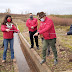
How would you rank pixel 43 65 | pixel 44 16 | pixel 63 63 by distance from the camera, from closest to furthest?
pixel 44 16
pixel 43 65
pixel 63 63

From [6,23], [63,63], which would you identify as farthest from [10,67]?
[63,63]

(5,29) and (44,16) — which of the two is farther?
(5,29)

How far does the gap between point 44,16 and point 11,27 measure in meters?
1.56

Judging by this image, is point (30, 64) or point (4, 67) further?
point (30, 64)

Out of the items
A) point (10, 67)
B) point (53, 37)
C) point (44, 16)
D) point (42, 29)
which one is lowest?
point (10, 67)

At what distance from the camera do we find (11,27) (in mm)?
4918

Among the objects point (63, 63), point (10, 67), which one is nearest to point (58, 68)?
point (63, 63)

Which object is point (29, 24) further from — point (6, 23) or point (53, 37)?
point (53, 37)

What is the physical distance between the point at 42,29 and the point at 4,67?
7.59 ft

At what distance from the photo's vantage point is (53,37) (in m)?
4.27

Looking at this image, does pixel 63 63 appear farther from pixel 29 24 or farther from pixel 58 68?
pixel 29 24

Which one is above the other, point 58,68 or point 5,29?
point 5,29

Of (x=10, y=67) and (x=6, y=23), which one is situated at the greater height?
(x=6, y=23)

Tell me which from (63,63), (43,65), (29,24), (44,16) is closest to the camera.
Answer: (44,16)
